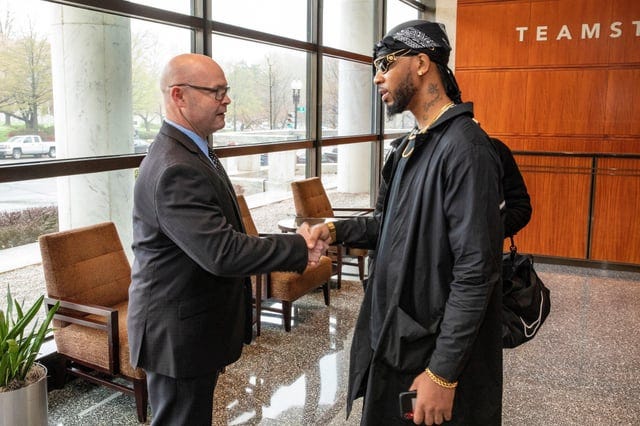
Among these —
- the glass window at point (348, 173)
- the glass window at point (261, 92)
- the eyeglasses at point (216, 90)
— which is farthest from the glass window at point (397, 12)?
the eyeglasses at point (216, 90)

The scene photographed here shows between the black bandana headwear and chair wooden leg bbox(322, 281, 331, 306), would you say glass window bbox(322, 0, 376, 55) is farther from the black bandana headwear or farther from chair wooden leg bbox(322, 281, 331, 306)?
the black bandana headwear

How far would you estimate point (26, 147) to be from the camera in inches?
125

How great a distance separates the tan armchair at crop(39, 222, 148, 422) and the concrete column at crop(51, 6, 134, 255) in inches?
14.6

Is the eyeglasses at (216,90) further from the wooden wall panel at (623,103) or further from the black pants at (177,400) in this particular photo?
the wooden wall panel at (623,103)

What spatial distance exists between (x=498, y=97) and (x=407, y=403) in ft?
19.0

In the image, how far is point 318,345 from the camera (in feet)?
13.5

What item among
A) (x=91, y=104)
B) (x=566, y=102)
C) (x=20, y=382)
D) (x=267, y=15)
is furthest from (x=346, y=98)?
(x=20, y=382)

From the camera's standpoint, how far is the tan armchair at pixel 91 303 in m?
2.97

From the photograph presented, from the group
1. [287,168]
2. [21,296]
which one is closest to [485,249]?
[21,296]

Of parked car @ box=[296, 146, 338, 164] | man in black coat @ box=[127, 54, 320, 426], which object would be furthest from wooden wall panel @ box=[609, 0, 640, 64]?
man in black coat @ box=[127, 54, 320, 426]

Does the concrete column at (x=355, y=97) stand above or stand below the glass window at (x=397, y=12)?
below

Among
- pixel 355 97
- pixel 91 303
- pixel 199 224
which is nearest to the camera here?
pixel 199 224

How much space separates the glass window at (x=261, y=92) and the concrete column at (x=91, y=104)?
2.97ft

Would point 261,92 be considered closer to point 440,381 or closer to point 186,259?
point 186,259
